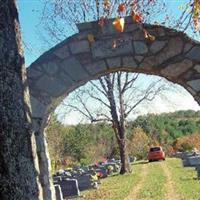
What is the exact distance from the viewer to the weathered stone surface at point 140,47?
6672 millimetres

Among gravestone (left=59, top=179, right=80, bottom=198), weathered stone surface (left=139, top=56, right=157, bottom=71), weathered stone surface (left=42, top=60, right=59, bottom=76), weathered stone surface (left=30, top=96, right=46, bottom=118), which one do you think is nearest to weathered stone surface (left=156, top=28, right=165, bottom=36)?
weathered stone surface (left=139, top=56, right=157, bottom=71)

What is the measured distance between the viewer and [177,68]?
6688 millimetres

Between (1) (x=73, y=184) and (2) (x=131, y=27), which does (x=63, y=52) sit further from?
(1) (x=73, y=184)

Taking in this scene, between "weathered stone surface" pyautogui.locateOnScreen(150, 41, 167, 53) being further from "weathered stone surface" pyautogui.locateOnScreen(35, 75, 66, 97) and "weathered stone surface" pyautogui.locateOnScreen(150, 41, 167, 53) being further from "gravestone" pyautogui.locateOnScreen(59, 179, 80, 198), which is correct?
"gravestone" pyautogui.locateOnScreen(59, 179, 80, 198)

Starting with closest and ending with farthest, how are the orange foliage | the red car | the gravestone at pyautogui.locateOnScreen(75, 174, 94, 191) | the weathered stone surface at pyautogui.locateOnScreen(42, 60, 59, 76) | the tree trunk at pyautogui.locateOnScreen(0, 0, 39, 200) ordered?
the tree trunk at pyautogui.locateOnScreen(0, 0, 39, 200)
the weathered stone surface at pyautogui.locateOnScreen(42, 60, 59, 76)
the gravestone at pyautogui.locateOnScreen(75, 174, 94, 191)
the red car
the orange foliage

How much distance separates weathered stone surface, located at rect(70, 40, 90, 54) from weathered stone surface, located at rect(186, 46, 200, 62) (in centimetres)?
145

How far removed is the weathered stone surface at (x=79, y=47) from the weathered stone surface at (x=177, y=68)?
3.78 feet

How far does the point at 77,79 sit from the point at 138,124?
42.6 meters

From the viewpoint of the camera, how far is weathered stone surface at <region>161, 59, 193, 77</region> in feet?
21.9

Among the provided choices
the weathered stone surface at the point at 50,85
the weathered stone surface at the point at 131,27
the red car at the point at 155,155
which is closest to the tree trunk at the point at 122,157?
the red car at the point at 155,155

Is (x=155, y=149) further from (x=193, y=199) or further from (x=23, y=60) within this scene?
(x=23, y=60)

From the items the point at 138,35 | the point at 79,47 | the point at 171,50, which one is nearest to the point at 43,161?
the point at 79,47

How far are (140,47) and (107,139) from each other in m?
37.6

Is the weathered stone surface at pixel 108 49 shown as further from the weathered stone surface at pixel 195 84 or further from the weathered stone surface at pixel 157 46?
the weathered stone surface at pixel 195 84
